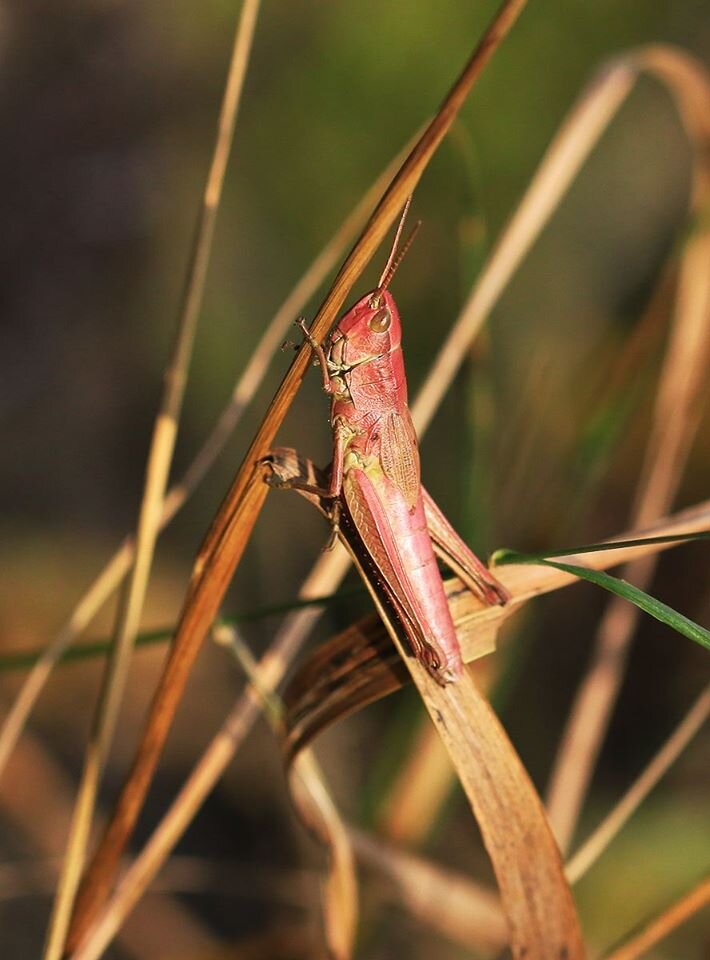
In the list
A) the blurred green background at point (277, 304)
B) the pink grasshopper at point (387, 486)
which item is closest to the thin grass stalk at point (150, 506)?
the pink grasshopper at point (387, 486)

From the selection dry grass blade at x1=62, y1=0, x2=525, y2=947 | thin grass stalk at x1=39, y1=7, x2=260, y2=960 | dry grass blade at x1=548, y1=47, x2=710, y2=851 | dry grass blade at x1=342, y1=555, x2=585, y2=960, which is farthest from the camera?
dry grass blade at x1=548, y1=47, x2=710, y2=851

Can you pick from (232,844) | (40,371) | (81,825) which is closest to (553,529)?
(81,825)

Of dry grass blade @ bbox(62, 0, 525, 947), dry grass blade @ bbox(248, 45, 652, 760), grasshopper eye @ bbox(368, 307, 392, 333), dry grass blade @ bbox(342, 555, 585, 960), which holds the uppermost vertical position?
dry grass blade @ bbox(248, 45, 652, 760)

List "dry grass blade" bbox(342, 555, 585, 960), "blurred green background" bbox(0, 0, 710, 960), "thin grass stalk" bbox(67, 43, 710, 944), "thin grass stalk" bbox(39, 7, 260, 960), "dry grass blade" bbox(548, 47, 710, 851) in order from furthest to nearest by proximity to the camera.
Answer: "blurred green background" bbox(0, 0, 710, 960), "dry grass blade" bbox(548, 47, 710, 851), "thin grass stalk" bbox(67, 43, 710, 944), "thin grass stalk" bbox(39, 7, 260, 960), "dry grass blade" bbox(342, 555, 585, 960)

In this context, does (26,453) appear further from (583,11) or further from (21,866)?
(583,11)

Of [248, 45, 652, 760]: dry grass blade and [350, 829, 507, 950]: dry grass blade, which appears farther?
[350, 829, 507, 950]: dry grass blade

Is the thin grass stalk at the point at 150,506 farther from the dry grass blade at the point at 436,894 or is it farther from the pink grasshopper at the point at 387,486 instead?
the dry grass blade at the point at 436,894

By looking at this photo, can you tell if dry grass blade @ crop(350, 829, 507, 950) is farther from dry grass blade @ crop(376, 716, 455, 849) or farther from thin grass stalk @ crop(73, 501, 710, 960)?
thin grass stalk @ crop(73, 501, 710, 960)

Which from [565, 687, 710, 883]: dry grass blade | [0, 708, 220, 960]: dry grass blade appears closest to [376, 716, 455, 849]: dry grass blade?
[565, 687, 710, 883]: dry grass blade
